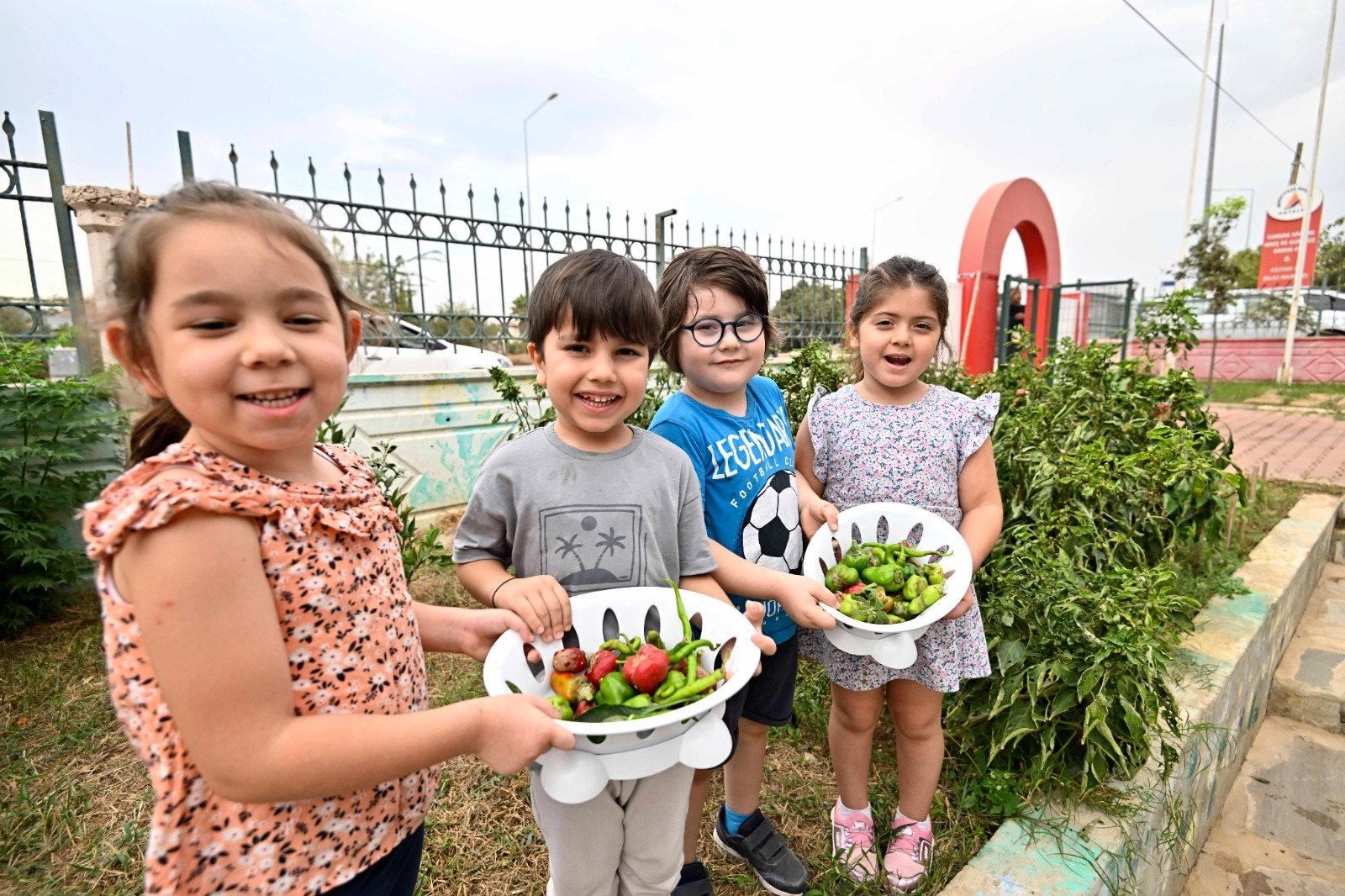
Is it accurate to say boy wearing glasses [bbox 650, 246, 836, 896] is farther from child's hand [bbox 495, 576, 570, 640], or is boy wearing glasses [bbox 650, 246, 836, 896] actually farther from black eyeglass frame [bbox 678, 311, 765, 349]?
child's hand [bbox 495, 576, 570, 640]

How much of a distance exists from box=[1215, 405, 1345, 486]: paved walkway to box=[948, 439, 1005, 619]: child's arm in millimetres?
4891

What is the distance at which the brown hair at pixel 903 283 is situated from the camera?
1.94m

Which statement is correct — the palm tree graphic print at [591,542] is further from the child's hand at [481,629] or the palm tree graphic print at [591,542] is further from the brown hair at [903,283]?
the brown hair at [903,283]

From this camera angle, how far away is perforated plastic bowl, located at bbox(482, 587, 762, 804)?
1.03m

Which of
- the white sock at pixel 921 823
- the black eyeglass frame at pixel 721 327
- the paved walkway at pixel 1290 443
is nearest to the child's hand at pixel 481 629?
the black eyeglass frame at pixel 721 327

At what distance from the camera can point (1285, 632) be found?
3609 millimetres

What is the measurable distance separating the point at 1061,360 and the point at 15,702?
496 centimetres

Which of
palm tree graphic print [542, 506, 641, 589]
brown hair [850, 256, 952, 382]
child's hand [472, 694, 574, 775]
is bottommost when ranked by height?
child's hand [472, 694, 574, 775]

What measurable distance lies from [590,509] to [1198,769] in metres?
2.41

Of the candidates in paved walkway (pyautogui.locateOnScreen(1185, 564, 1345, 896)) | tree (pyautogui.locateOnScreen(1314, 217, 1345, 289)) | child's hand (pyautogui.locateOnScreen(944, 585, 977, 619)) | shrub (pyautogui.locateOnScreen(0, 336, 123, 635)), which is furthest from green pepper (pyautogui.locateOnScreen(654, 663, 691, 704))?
tree (pyautogui.locateOnScreen(1314, 217, 1345, 289))

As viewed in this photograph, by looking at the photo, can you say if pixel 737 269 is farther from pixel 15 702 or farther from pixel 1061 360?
pixel 15 702

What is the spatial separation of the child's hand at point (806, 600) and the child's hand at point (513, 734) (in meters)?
0.76

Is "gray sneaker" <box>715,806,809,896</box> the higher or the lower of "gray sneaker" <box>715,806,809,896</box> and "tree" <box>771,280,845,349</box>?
the lower

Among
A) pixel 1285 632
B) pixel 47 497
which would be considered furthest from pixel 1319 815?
pixel 47 497
